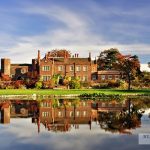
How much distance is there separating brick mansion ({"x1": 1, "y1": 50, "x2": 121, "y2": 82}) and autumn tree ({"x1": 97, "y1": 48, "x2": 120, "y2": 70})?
1951cm

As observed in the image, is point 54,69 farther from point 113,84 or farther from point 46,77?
point 113,84

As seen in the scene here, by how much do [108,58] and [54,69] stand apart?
101 ft

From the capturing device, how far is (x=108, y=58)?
10538 centimetres

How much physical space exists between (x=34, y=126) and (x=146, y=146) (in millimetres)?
7231

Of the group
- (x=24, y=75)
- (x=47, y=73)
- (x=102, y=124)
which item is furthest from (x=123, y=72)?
(x=102, y=124)

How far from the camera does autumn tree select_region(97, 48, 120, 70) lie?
336ft

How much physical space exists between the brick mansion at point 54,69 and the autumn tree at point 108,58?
1951 centimetres

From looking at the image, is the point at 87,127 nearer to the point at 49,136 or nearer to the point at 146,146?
the point at 49,136

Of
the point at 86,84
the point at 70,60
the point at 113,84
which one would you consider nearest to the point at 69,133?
the point at 113,84

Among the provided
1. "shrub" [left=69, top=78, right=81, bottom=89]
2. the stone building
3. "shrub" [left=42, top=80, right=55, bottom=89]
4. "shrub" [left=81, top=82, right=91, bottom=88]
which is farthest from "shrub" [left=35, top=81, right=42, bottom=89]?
the stone building

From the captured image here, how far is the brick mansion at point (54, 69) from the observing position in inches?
3022

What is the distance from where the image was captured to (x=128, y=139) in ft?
47.4

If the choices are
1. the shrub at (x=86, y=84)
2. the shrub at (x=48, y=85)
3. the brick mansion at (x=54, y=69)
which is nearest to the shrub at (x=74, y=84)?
the shrub at (x=48, y=85)

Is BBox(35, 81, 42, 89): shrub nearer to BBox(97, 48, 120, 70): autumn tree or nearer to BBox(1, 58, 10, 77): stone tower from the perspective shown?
BBox(1, 58, 10, 77): stone tower
